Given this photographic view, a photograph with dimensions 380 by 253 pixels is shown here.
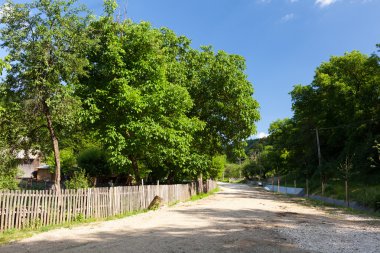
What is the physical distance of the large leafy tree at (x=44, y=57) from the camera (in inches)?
561

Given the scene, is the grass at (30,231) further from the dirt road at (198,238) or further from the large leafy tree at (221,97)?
the large leafy tree at (221,97)

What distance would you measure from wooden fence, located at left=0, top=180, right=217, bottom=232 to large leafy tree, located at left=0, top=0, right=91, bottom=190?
4.21 ft

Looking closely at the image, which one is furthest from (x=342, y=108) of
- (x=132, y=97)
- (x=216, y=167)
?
(x=132, y=97)

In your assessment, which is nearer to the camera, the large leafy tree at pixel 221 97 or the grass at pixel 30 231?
the grass at pixel 30 231

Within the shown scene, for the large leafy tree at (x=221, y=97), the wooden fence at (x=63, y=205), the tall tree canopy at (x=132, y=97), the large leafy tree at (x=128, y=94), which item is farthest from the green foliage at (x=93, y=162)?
the wooden fence at (x=63, y=205)

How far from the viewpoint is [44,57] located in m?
14.1

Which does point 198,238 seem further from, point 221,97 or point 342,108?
point 342,108

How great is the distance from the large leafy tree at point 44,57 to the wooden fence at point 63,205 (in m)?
1.28

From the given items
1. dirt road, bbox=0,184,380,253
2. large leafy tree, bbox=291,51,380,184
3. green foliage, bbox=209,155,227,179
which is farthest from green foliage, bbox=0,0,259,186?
green foliage, bbox=209,155,227,179

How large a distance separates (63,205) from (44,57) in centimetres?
566

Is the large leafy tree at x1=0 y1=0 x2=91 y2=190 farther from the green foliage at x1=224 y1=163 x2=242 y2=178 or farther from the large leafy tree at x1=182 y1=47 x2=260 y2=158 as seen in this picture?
the green foliage at x1=224 y1=163 x2=242 y2=178

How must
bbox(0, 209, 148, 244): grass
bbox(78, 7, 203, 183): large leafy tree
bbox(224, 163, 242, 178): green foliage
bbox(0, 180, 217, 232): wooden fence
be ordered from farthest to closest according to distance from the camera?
Answer: bbox(224, 163, 242, 178): green foliage
bbox(78, 7, 203, 183): large leafy tree
bbox(0, 180, 217, 232): wooden fence
bbox(0, 209, 148, 244): grass

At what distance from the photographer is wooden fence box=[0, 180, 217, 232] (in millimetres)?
11836

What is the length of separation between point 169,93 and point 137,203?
6.40 meters
